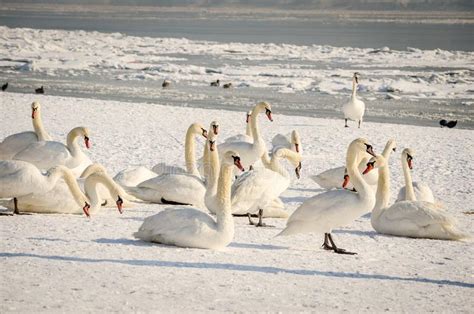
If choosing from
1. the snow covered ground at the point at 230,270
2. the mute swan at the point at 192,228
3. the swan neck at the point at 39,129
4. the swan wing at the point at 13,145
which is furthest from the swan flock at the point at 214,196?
the swan neck at the point at 39,129

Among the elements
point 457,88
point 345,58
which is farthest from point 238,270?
point 345,58

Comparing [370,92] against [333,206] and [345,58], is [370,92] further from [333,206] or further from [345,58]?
[333,206]

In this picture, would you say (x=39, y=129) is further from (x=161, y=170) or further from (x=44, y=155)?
(x=161, y=170)

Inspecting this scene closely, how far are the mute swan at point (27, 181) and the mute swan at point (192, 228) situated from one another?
114 cm

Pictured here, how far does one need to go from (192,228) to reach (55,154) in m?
3.39

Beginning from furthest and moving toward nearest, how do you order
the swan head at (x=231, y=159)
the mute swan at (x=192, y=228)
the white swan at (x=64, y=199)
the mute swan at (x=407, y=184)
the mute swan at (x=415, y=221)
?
the mute swan at (x=407, y=184) < the white swan at (x=64, y=199) < the mute swan at (x=415, y=221) < the swan head at (x=231, y=159) < the mute swan at (x=192, y=228)

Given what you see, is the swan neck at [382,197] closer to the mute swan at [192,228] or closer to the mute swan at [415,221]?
the mute swan at [415,221]

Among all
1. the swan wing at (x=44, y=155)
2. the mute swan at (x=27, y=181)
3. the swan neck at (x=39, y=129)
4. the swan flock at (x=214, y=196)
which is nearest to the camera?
the swan flock at (x=214, y=196)

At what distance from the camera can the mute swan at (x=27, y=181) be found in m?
7.54

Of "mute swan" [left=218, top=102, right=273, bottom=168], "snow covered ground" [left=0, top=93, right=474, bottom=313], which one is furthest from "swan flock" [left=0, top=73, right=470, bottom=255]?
"mute swan" [left=218, top=102, right=273, bottom=168]

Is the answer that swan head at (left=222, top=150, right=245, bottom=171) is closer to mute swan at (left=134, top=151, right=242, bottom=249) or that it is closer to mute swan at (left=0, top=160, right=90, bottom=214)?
mute swan at (left=134, top=151, right=242, bottom=249)

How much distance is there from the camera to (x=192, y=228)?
21.8 ft

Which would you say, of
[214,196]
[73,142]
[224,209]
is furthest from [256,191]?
[73,142]

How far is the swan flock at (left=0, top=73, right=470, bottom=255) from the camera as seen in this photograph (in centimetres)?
674
